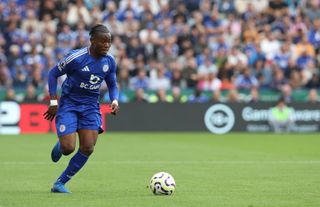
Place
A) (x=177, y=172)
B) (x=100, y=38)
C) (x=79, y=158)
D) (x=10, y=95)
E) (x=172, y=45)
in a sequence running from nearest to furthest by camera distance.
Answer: (x=100, y=38), (x=79, y=158), (x=177, y=172), (x=10, y=95), (x=172, y=45)

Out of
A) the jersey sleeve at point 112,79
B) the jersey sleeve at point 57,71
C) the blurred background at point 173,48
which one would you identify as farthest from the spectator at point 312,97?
the jersey sleeve at point 57,71

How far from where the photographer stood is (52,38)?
2658cm

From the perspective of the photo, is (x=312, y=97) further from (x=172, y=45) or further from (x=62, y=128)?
(x=62, y=128)

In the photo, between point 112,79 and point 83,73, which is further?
point 112,79

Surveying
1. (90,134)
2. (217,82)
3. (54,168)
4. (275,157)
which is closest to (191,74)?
(217,82)

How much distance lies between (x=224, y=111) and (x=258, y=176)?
1337 centimetres

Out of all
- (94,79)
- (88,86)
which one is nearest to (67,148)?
(88,86)

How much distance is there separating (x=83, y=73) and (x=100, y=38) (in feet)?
1.78

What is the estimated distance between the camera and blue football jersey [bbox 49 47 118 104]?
10.6 metres

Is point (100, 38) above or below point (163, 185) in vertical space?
above

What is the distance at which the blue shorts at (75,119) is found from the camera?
1061cm

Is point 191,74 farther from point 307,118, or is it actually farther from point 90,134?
point 90,134

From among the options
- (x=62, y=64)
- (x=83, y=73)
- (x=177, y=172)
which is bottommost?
(x=177, y=172)

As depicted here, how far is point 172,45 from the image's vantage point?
90.5ft
